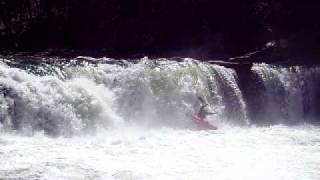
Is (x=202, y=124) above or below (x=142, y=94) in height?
below

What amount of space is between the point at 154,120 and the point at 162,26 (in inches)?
403

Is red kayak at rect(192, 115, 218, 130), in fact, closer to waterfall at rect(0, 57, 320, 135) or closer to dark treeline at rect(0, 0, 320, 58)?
waterfall at rect(0, 57, 320, 135)

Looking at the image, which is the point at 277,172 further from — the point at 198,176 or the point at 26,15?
the point at 26,15

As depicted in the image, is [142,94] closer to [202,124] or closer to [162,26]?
[202,124]

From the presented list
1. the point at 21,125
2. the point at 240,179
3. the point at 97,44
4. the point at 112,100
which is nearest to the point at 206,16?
the point at 97,44

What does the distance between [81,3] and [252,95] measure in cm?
1059

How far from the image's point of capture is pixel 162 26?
2555 cm

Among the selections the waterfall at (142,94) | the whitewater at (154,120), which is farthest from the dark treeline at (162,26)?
the whitewater at (154,120)

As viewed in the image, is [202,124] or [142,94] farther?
[142,94]

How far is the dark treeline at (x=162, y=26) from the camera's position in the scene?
24594 millimetres

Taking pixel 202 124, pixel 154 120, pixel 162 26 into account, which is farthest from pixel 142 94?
pixel 162 26

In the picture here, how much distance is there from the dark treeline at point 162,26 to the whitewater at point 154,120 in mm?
4632

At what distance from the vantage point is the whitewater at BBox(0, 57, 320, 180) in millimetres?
10472

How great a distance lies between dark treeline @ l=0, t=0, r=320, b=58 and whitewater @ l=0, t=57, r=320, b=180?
4.63 m
